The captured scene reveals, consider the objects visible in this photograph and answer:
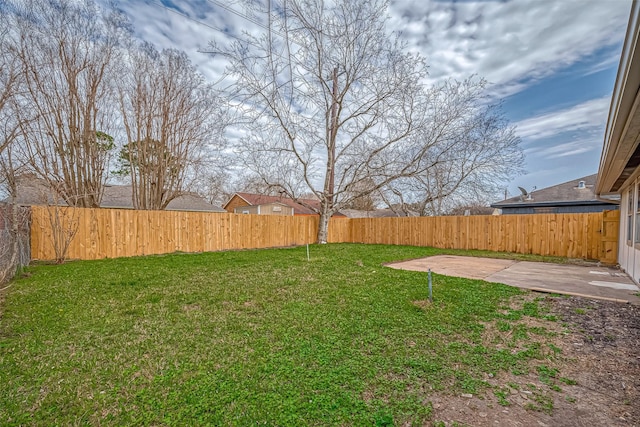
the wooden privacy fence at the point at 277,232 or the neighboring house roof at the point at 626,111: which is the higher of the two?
the neighboring house roof at the point at 626,111

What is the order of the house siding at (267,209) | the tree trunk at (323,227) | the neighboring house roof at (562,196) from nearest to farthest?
the tree trunk at (323,227) < the neighboring house roof at (562,196) < the house siding at (267,209)

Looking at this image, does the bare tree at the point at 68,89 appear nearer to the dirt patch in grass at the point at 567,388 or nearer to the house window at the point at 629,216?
the dirt patch in grass at the point at 567,388

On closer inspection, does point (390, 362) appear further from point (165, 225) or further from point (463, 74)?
point (463, 74)

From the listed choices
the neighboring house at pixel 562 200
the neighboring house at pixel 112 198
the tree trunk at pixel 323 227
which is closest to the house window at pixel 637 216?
the tree trunk at pixel 323 227

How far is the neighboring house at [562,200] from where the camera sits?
1434 cm

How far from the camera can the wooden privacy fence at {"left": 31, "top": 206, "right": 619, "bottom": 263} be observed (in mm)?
7375

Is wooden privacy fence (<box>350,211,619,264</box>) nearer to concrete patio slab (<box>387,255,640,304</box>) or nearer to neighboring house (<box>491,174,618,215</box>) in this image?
concrete patio slab (<box>387,255,640,304</box>)

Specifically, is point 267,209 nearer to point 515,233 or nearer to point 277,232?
point 277,232

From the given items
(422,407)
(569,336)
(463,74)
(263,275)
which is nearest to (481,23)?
(463,74)

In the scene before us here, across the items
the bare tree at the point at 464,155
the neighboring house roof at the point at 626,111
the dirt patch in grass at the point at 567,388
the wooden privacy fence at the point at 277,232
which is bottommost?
the dirt patch in grass at the point at 567,388

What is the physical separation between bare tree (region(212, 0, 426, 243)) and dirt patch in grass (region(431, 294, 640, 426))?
22.9ft

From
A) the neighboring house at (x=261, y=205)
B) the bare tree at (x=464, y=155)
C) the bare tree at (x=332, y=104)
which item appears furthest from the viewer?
the neighboring house at (x=261, y=205)

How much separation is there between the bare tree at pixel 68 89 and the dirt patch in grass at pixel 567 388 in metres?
10.2

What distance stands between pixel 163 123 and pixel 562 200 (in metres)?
18.9
